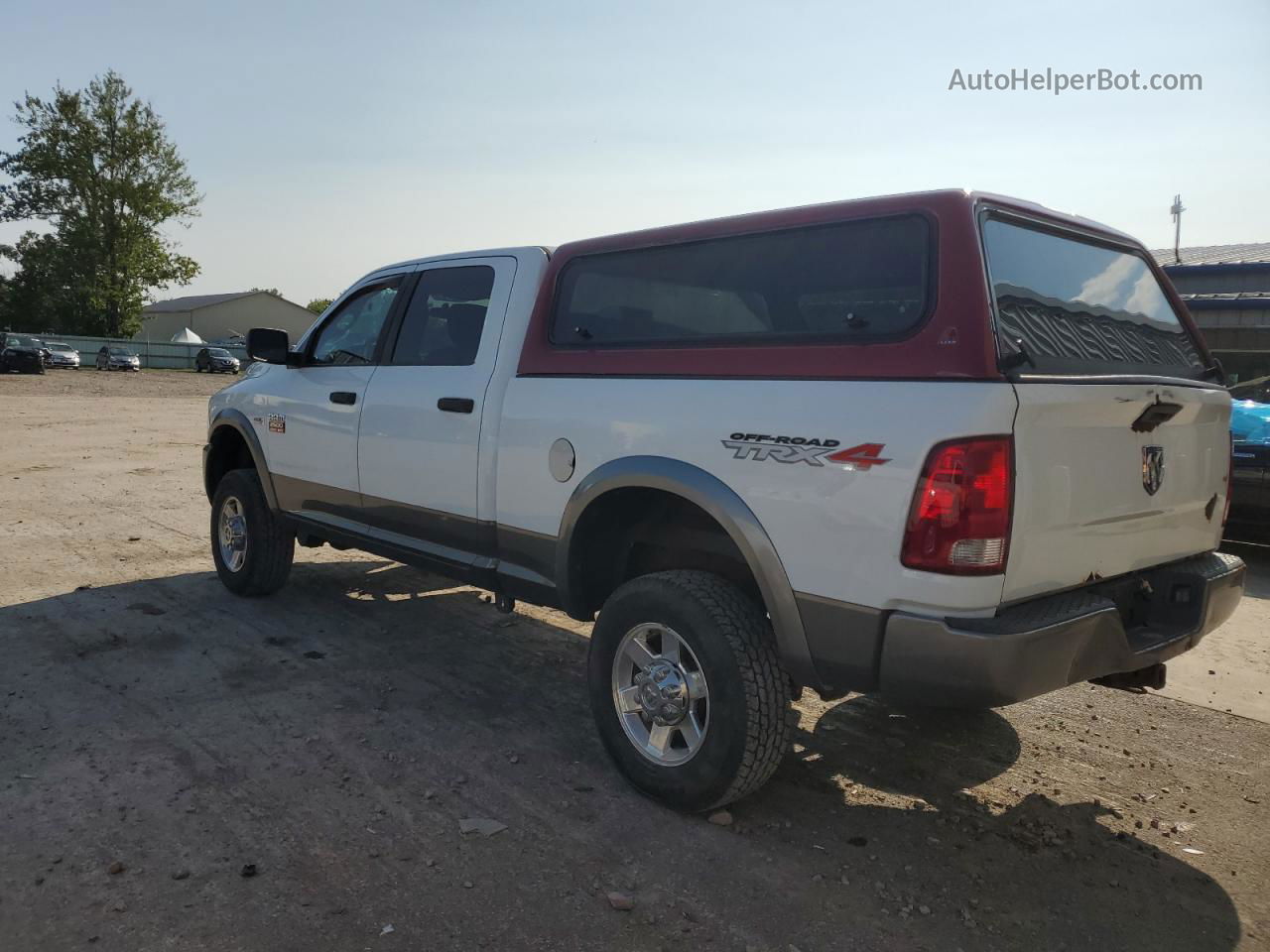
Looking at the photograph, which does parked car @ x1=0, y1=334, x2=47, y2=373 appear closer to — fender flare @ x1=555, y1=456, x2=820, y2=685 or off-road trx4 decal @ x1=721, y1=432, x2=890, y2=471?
fender flare @ x1=555, y1=456, x2=820, y2=685

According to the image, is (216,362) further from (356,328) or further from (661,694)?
(661,694)

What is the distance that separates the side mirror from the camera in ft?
17.6

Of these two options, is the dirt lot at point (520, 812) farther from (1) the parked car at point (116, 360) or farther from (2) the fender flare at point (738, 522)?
(1) the parked car at point (116, 360)

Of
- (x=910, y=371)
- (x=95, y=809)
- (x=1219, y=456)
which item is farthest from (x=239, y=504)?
(x=1219, y=456)

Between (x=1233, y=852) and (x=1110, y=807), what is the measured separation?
405 millimetres

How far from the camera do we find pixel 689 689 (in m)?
3.36

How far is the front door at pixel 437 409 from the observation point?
4.36 meters

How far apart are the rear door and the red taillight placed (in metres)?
0.06

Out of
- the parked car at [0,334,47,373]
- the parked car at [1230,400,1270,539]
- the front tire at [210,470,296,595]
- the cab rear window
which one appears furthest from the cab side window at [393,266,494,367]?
the parked car at [0,334,47,373]

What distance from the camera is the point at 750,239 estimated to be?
11.3 feet

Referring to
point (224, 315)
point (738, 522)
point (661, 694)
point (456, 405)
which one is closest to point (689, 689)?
point (661, 694)

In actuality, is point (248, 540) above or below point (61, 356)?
below

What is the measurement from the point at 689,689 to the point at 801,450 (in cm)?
97

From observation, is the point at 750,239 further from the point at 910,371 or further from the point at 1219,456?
the point at 1219,456
